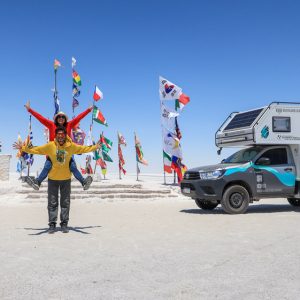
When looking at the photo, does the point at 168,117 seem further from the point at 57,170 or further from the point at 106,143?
the point at 57,170

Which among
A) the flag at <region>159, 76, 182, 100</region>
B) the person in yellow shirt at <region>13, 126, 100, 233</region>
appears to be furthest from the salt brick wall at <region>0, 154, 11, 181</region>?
the person in yellow shirt at <region>13, 126, 100, 233</region>

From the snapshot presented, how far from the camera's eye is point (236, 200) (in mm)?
11219

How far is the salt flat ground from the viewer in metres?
3.95

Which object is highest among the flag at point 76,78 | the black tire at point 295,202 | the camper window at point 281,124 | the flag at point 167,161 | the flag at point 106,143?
the flag at point 76,78

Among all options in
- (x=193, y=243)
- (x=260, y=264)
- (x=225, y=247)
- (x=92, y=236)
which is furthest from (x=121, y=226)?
(x=260, y=264)

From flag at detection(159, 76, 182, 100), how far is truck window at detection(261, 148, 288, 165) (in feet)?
40.6

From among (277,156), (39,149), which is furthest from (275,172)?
(39,149)

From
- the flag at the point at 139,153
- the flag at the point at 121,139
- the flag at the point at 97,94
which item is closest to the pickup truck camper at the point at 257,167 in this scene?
the flag at the point at 97,94

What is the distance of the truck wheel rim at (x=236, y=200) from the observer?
1116cm

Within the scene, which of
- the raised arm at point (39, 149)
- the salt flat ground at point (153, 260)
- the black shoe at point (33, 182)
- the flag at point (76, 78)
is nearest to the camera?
the salt flat ground at point (153, 260)

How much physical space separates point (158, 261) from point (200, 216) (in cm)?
572

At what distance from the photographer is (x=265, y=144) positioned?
11773mm

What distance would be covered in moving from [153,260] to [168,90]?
19054 mm

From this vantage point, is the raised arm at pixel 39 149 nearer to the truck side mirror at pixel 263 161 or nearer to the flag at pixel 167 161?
the truck side mirror at pixel 263 161
